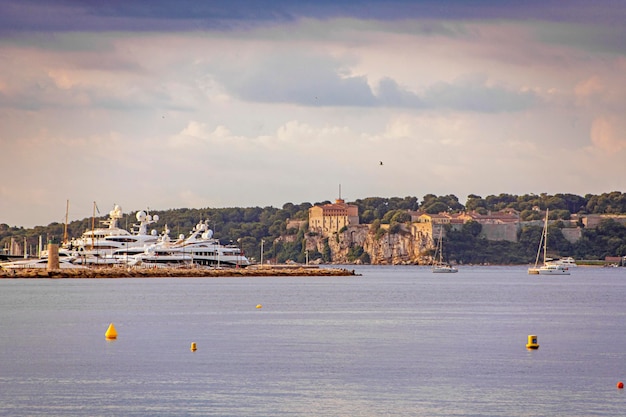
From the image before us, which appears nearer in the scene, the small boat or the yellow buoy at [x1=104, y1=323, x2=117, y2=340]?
the yellow buoy at [x1=104, y1=323, x2=117, y2=340]

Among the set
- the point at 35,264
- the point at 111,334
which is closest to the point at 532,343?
the point at 111,334

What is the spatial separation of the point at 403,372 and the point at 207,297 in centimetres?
5413

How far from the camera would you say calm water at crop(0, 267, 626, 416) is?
31281mm

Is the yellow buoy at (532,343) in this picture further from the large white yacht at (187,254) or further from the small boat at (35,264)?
the large white yacht at (187,254)

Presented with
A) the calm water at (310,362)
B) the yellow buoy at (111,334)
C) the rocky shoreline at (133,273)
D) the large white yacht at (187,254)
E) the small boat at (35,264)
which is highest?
→ the large white yacht at (187,254)

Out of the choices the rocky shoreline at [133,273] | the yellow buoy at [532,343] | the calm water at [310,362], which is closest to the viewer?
the calm water at [310,362]

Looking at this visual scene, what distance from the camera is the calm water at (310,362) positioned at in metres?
31.3

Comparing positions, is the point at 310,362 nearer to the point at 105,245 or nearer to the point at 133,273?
the point at 133,273

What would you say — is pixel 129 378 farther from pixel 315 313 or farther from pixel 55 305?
pixel 55 305

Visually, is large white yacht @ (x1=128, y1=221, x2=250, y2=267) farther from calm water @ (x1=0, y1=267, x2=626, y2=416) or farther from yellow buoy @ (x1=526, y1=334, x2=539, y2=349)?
yellow buoy @ (x1=526, y1=334, x2=539, y2=349)

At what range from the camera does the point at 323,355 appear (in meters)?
42.8

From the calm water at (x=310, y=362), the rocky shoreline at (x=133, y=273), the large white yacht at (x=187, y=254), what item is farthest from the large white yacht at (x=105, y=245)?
the calm water at (x=310, y=362)

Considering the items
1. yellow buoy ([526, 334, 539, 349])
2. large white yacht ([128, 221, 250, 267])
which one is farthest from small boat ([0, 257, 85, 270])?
yellow buoy ([526, 334, 539, 349])

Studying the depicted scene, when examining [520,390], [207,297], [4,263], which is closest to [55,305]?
[207,297]
